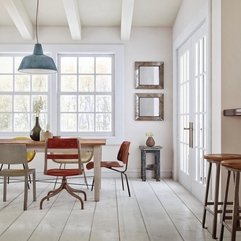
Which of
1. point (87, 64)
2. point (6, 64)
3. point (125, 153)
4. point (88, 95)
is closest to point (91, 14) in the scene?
point (87, 64)

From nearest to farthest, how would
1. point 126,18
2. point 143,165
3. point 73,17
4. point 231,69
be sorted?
point 231,69 → point 73,17 → point 126,18 → point 143,165

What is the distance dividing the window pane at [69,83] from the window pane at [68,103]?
0.16 meters

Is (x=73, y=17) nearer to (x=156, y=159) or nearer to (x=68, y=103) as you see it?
(x=68, y=103)

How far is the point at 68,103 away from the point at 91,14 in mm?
1740

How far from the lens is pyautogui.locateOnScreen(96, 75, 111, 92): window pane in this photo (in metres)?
7.39

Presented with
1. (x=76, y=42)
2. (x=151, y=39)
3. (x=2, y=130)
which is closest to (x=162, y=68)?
(x=151, y=39)

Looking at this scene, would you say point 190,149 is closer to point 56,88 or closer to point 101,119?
point 101,119

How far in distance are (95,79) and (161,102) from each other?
136 cm

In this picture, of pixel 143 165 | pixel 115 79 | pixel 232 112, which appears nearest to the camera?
pixel 232 112

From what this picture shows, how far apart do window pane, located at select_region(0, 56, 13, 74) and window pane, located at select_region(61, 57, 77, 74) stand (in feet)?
3.30

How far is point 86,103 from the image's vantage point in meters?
7.39

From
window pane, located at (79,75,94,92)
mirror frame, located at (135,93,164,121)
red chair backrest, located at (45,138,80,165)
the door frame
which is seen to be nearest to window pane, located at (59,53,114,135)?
window pane, located at (79,75,94,92)

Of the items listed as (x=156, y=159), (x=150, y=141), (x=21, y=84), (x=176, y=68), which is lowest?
(x=156, y=159)

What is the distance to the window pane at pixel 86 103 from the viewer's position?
24.2 feet
